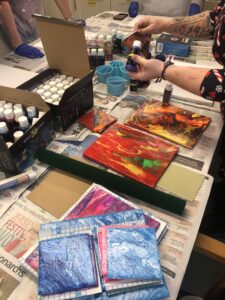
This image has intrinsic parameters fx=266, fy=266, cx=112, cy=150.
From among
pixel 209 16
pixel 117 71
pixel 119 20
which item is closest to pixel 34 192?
pixel 117 71

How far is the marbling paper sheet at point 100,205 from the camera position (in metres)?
0.65

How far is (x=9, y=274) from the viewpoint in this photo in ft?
1.83

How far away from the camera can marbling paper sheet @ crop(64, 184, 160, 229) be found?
65cm

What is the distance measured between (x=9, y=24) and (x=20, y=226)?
117 centimetres

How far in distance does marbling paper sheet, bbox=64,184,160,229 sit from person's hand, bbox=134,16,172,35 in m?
0.85

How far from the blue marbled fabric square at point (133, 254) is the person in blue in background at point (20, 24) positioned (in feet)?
3.55

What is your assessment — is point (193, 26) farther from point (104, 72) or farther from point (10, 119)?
point (10, 119)

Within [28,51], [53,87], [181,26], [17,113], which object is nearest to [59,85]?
[53,87]

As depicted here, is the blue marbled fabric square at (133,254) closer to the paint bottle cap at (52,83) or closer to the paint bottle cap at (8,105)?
the paint bottle cap at (8,105)

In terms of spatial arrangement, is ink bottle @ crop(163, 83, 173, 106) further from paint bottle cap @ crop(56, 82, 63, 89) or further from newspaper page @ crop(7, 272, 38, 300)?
newspaper page @ crop(7, 272, 38, 300)

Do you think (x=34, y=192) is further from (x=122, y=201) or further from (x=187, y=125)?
(x=187, y=125)

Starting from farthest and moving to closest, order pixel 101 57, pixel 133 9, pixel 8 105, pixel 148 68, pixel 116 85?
pixel 133 9
pixel 101 57
pixel 116 85
pixel 148 68
pixel 8 105

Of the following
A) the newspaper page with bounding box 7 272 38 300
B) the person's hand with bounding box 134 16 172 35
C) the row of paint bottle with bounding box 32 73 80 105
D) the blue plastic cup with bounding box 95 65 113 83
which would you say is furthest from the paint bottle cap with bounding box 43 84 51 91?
the newspaper page with bounding box 7 272 38 300

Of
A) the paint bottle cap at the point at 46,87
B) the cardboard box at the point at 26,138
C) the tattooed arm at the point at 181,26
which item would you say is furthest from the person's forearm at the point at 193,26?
the cardboard box at the point at 26,138
